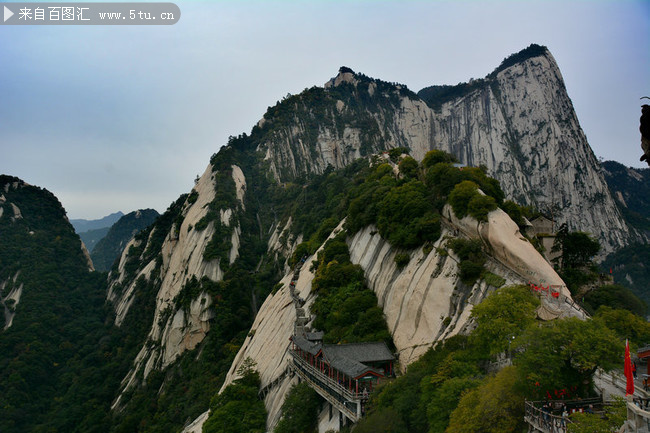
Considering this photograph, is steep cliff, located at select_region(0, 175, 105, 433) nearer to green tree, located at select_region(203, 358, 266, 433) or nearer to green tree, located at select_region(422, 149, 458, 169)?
green tree, located at select_region(203, 358, 266, 433)

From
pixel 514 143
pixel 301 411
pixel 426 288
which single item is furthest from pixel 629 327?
pixel 514 143

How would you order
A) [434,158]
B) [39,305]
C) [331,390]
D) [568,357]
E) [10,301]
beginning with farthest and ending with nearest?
[39,305] → [10,301] → [434,158] → [331,390] → [568,357]

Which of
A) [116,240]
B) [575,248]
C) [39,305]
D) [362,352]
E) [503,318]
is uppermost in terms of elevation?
[116,240]

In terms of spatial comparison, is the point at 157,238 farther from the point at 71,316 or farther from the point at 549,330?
the point at 549,330

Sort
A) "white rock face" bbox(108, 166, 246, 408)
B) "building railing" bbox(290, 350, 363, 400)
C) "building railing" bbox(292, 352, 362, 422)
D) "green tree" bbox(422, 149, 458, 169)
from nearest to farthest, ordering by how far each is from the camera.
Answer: "building railing" bbox(292, 352, 362, 422) < "building railing" bbox(290, 350, 363, 400) < "green tree" bbox(422, 149, 458, 169) < "white rock face" bbox(108, 166, 246, 408)

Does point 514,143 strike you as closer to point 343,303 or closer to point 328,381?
point 343,303

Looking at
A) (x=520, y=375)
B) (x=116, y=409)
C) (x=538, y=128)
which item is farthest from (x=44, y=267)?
(x=538, y=128)

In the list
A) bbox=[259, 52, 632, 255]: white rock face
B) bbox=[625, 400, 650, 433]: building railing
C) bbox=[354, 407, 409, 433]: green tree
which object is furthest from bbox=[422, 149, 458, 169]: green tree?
bbox=[259, 52, 632, 255]: white rock face
